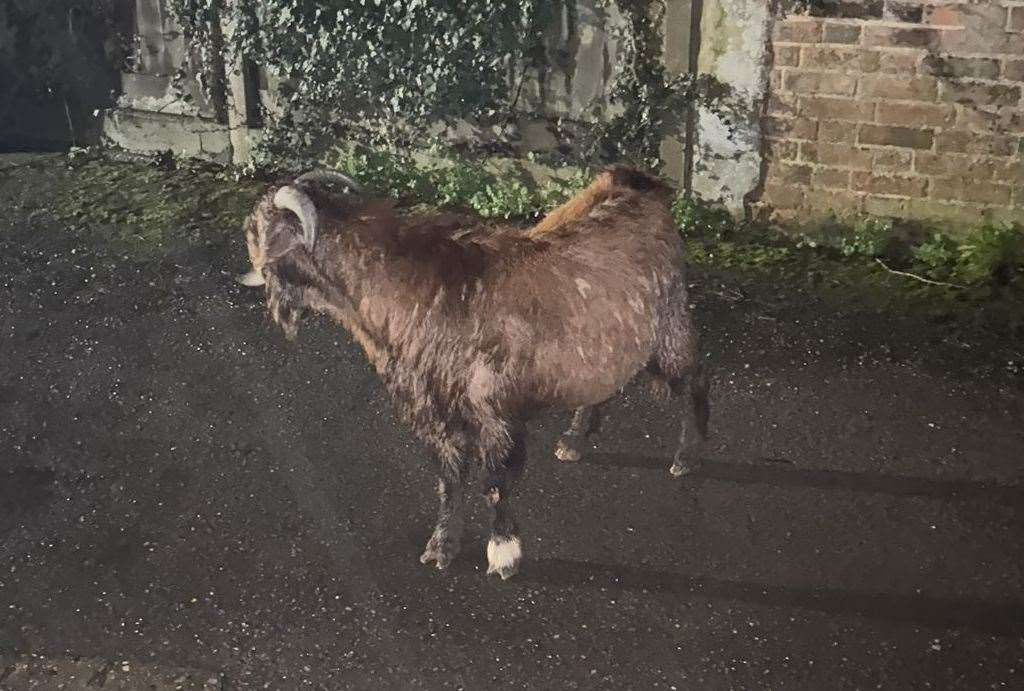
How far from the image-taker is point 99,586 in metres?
3.60

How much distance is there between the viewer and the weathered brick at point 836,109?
6.14 metres

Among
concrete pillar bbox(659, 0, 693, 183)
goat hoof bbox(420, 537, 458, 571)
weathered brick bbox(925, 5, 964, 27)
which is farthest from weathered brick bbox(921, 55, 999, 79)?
goat hoof bbox(420, 537, 458, 571)

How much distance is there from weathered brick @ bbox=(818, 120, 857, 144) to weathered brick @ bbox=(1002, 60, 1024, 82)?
0.92 meters

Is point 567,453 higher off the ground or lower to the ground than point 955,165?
lower

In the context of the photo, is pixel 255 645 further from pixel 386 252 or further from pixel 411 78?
pixel 411 78

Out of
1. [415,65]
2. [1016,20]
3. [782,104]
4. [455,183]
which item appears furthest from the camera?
[455,183]

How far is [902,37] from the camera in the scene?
587 centimetres

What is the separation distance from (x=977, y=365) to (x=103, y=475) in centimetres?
439

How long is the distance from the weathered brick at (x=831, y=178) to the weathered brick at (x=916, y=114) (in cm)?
42

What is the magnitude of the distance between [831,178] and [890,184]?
378mm

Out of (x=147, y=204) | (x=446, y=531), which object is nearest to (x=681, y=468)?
(x=446, y=531)

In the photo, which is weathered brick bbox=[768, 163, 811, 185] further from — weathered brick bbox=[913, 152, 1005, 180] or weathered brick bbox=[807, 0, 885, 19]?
weathered brick bbox=[807, 0, 885, 19]

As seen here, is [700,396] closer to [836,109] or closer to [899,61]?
[836,109]

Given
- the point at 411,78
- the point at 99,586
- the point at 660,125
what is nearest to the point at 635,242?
the point at 99,586
